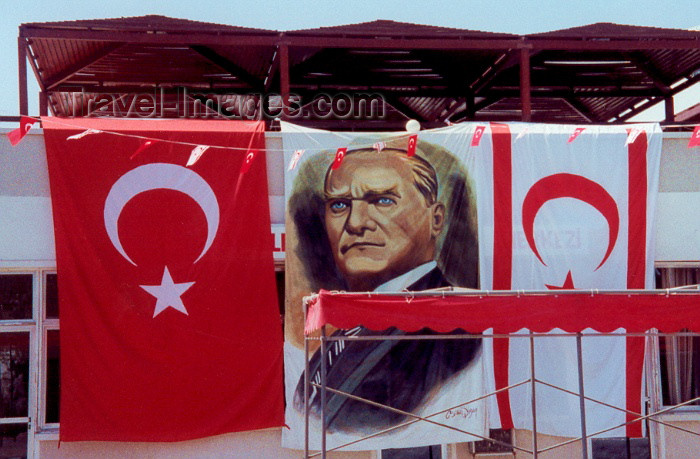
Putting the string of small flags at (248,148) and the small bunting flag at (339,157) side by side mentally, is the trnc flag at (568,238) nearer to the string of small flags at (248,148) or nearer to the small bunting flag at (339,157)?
the string of small flags at (248,148)

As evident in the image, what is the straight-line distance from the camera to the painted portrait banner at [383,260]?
1134cm

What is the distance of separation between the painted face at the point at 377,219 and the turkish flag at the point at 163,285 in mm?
957

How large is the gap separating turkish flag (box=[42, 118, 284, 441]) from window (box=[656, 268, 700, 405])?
16.7ft

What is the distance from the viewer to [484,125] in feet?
39.2

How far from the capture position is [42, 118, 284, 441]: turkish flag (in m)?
11.0

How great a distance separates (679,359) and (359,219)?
183 inches

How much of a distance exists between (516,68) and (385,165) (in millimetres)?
4858

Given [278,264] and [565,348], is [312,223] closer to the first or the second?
[278,264]

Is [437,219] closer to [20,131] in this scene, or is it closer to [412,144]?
[412,144]

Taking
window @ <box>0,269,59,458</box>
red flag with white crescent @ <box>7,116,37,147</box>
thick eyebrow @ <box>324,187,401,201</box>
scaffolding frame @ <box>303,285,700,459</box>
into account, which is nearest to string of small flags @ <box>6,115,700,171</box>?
red flag with white crescent @ <box>7,116,37,147</box>

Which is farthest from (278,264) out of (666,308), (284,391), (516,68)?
(516,68)

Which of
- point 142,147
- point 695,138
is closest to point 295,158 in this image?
point 142,147

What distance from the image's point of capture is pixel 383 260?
11711mm

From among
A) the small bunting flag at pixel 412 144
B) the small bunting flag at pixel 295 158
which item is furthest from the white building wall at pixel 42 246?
the small bunting flag at pixel 412 144
